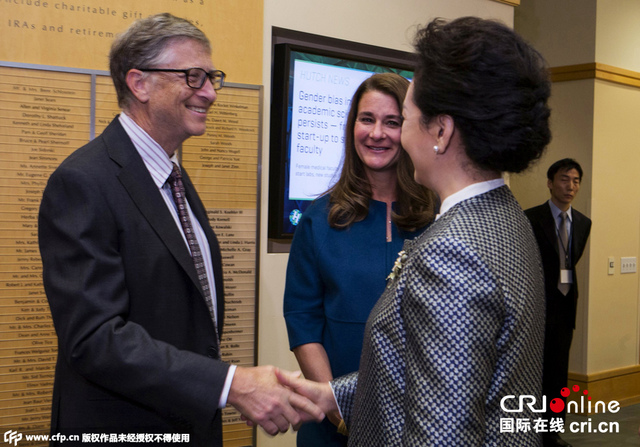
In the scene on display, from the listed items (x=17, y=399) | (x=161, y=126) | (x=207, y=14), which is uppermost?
(x=207, y=14)

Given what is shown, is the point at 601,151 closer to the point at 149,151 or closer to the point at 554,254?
the point at 554,254

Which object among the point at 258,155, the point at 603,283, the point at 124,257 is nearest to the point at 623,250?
the point at 603,283

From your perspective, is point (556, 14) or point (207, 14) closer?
point (207, 14)

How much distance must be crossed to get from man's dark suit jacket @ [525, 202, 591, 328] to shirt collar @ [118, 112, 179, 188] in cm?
402

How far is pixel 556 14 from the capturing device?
6457mm

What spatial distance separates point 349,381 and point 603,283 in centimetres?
→ 539

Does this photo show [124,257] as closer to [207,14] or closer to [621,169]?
[207,14]

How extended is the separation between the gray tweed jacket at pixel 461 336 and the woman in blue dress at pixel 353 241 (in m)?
0.63

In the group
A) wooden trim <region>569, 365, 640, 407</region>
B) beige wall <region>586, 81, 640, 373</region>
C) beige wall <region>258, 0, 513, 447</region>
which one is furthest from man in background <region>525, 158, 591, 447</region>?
beige wall <region>258, 0, 513, 447</region>

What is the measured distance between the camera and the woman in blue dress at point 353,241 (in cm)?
198

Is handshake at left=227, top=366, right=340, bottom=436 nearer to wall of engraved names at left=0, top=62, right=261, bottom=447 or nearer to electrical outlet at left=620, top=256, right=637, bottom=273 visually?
wall of engraved names at left=0, top=62, right=261, bottom=447

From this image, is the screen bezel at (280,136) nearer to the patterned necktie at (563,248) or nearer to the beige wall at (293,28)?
the beige wall at (293,28)

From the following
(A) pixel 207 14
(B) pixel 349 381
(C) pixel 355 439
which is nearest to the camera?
(C) pixel 355 439

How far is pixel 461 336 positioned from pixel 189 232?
0.92 m
